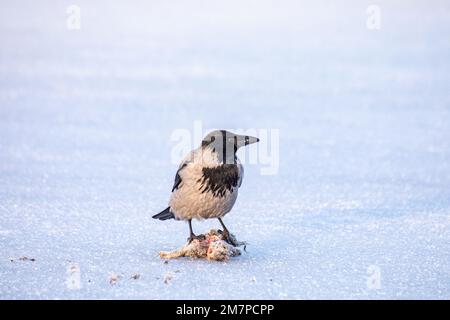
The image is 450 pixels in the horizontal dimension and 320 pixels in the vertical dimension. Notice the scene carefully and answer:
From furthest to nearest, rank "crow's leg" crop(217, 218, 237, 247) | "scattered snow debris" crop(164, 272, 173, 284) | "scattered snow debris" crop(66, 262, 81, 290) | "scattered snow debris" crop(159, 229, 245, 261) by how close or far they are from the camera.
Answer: "crow's leg" crop(217, 218, 237, 247) < "scattered snow debris" crop(159, 229, 245, 261) < "scattered snow debris" crop(164, 272, 173, 284) < "scattered snow debris" crop(66, 262, 81, 290)

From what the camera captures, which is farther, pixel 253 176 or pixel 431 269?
pixel 253 176

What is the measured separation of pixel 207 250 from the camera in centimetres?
523

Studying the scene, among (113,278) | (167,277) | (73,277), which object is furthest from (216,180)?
(73,277)

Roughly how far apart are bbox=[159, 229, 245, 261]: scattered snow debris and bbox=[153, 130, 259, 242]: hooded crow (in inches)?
3.7

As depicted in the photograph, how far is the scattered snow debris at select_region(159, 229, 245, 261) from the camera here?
517cm

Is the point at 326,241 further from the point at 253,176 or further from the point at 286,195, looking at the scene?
the point at 253,176

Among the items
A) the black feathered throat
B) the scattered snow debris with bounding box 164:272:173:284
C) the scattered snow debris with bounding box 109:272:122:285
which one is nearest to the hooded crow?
the black feathered throat

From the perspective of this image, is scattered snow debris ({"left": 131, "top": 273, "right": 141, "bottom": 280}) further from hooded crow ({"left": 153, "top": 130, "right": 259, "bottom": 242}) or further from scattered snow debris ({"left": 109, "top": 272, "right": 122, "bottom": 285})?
hooded crow ({"left": 153, "top": 130, "right": 259, "bottom": 242})

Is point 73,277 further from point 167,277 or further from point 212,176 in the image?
point 212,176

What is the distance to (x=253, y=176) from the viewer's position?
7.59 m

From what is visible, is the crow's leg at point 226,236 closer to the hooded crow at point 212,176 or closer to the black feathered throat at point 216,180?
the hooded crow at point 212,176

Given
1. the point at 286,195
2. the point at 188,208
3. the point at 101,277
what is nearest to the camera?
the point at 101,277
